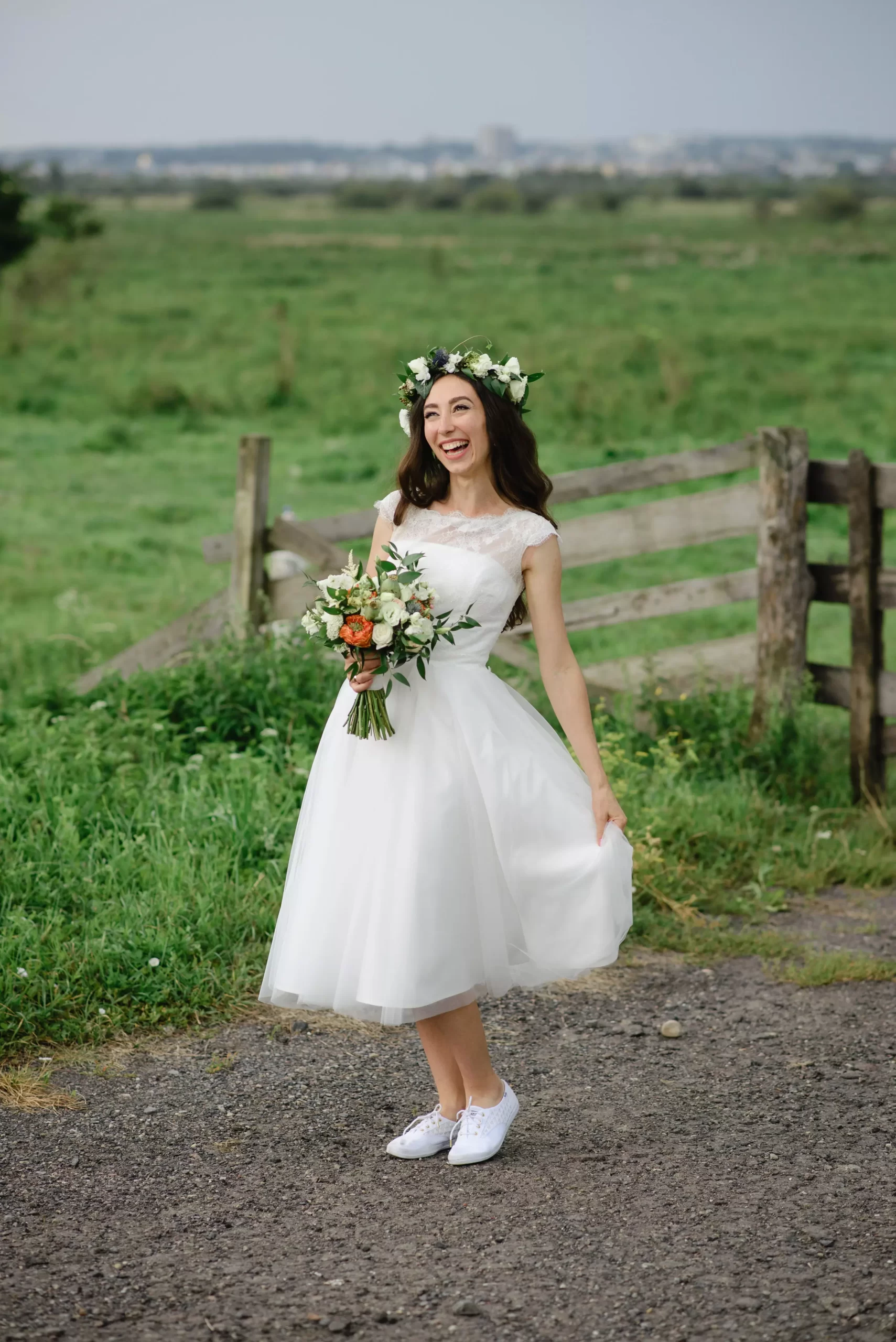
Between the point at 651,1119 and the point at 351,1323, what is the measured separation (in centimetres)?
130

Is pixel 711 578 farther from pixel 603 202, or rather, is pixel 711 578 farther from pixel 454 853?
pixel 603 202

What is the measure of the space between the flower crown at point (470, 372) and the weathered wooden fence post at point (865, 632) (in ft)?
9.51

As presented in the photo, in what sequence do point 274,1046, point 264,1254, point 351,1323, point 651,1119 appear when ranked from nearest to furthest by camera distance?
point 351,1323, point 264,1254, point 651,1119, point 274,1046

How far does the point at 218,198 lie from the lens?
107812 mm

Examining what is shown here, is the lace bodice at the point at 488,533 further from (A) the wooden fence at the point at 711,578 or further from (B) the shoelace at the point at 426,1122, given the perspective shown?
(A) the wooden fence at the point at 711,578

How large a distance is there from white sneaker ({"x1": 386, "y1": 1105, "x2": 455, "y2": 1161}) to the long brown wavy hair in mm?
1609

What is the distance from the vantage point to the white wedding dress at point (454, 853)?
3.71 meters

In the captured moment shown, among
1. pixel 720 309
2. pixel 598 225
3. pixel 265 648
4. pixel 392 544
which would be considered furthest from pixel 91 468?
pixel 598 225

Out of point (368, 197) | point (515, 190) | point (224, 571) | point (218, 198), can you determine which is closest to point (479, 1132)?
point (224, 571)

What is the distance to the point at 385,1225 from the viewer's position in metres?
3.57

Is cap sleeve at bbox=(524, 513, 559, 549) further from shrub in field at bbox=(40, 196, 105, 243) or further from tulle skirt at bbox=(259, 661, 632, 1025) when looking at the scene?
shrub in field at bbox=(40, 196, 105, 243)

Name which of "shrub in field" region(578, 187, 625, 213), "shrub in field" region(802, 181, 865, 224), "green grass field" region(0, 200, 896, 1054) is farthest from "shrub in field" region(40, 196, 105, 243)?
"shrub in field" region(578, 187, 625, 213)

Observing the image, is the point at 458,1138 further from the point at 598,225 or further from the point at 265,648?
the point at 598,225

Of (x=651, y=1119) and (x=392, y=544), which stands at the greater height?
(x=392, y=544)
